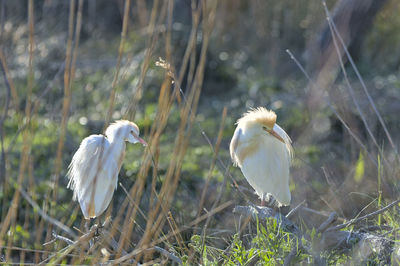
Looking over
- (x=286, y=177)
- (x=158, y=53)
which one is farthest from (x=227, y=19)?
(x=286, y=177)

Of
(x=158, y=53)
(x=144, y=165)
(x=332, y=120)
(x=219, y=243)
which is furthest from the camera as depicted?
(x=158, y=53)

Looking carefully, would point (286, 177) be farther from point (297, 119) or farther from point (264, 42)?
point (264, 42)

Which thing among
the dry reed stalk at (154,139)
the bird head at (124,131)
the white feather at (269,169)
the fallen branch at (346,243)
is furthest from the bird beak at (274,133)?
the dry reed stalk at (154,139)

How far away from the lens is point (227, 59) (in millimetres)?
8570

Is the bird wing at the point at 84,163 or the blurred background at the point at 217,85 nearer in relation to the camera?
the bird wing at the point at 84,163

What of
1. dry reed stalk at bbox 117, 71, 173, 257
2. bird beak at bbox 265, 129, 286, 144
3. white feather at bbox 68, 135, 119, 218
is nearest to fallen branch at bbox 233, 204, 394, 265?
dry reed stalk at bbox 117, 71, 173, 257

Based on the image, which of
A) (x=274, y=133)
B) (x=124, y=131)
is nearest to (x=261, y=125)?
(x=274, y=133)

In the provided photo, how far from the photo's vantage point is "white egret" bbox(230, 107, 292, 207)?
153 inches

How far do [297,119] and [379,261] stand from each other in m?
4.08

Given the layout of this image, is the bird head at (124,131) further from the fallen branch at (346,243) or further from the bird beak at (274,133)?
the fallen branch at (346,243)

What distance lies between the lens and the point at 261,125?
389 centimetres

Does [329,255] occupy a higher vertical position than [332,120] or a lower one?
higher

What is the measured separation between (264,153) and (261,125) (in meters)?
0.30

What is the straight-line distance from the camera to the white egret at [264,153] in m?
3.88
